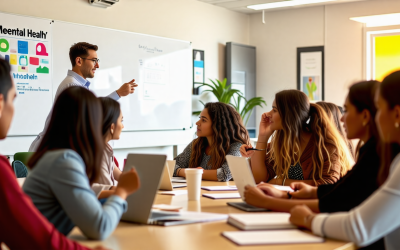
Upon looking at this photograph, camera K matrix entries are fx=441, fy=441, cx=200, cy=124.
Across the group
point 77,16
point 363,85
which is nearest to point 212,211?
point 363,85

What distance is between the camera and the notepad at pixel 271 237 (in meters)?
1.29

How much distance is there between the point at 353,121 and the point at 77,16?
3570mm

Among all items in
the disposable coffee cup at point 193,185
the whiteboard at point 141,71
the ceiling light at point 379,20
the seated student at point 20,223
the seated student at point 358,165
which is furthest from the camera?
Result: the ceiling light at point 379,20

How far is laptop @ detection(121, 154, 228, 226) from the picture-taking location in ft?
4.94

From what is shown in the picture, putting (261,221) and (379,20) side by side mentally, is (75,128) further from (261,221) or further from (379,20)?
(379,20)

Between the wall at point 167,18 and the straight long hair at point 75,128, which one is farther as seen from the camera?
the wall at point 167,18

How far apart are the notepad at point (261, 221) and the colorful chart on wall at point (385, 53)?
16.6 ft

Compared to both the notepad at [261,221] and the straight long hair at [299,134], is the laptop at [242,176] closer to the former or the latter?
the notepad at [261,221]

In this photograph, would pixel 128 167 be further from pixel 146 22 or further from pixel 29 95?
pixel 146 22

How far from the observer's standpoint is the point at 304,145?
2539 mm

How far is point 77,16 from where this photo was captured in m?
4.47

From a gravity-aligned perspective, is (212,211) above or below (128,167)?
below

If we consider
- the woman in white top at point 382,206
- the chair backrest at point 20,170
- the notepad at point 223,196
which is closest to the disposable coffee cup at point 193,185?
the notepad at point 223,196

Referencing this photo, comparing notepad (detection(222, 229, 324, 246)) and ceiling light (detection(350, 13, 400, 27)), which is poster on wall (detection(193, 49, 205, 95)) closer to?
ceiling light (detection(350, 13, 400, 27))
